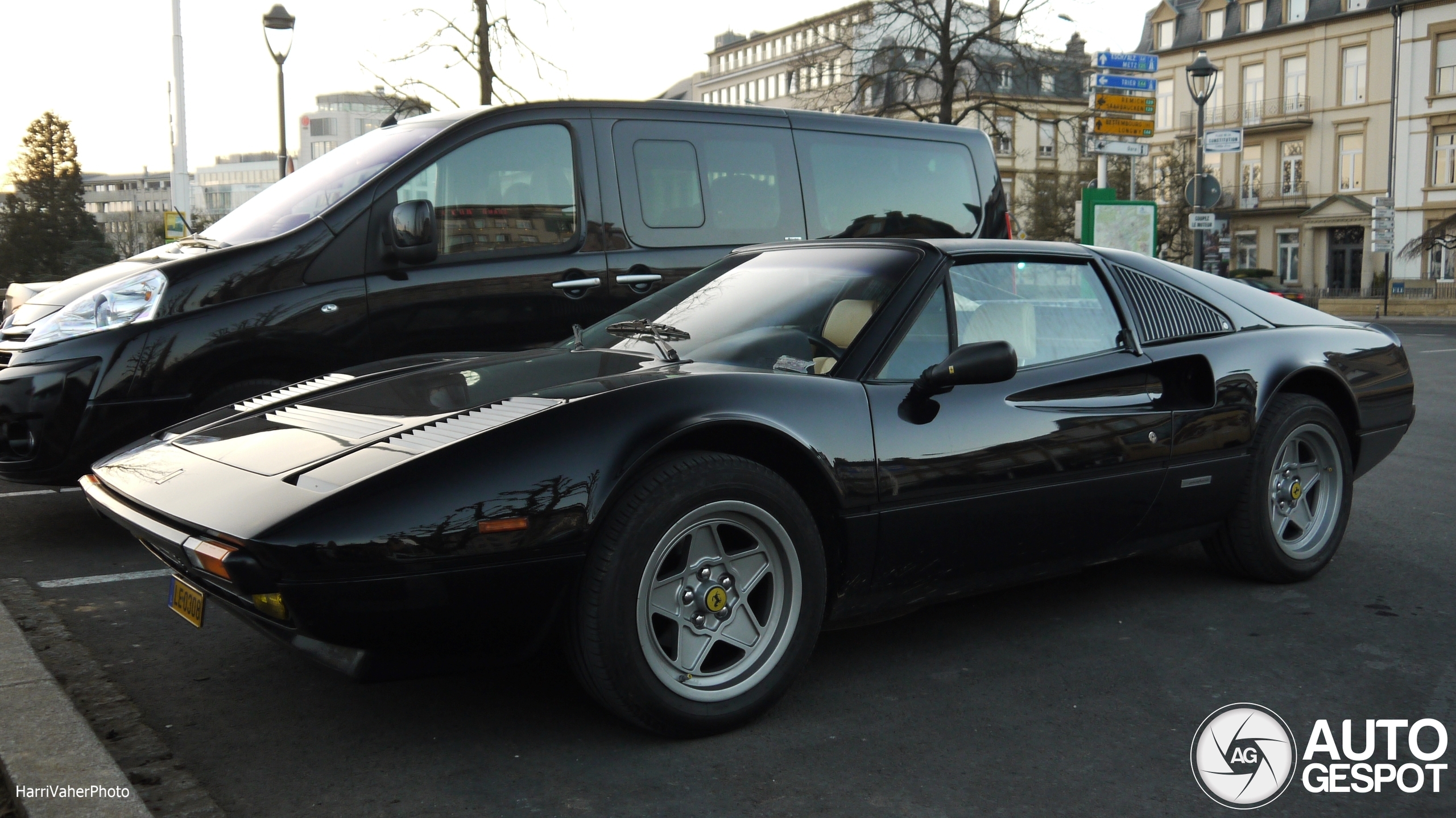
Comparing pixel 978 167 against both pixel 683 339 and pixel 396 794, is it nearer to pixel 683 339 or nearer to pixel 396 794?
pixel 683 339

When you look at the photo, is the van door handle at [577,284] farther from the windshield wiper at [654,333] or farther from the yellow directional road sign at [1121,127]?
the yellow directional road sign at [1121,127]

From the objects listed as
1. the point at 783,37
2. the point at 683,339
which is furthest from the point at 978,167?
the point at 783,37

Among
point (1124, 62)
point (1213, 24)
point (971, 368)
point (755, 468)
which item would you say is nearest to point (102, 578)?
point (755, 468)

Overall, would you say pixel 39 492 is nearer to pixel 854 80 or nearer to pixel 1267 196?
pixel 854 80

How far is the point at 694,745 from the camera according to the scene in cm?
285

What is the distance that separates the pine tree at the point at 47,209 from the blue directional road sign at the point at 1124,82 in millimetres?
27113

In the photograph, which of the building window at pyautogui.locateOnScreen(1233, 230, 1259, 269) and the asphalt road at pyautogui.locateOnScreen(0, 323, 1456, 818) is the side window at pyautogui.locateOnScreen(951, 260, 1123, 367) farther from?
the building window at pyautogui.locateOnScreen(1233, 230, 1259, 269)

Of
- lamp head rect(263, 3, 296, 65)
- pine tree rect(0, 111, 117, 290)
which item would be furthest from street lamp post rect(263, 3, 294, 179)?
pine tree rect(0, 111, 117, 290)

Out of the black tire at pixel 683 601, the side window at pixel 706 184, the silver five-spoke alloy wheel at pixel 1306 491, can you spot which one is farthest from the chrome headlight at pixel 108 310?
the silver five-spoke alloy wheel at pixel 1306 491

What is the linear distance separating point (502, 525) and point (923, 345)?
1.44 metres

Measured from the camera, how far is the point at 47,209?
46.2 meters

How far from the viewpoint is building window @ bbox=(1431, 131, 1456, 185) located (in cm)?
4316

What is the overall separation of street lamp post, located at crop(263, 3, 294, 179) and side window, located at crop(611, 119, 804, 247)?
1117cm

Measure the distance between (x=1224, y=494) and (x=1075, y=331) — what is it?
2.71 feet
